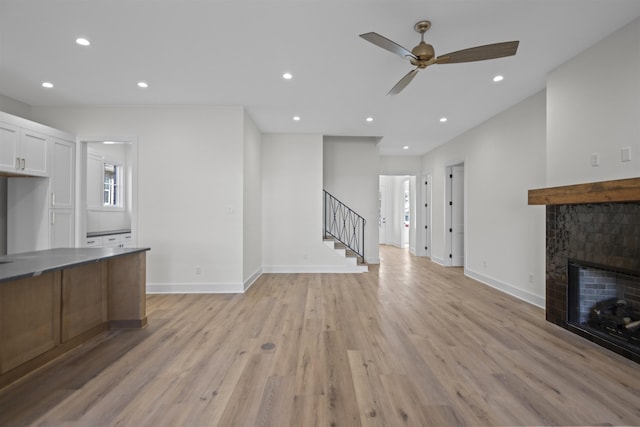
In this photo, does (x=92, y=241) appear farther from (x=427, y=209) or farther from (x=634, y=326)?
(x=427, y=209)

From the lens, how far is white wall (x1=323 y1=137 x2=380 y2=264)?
263 inches

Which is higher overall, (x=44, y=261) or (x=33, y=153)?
(x=33, y=153)

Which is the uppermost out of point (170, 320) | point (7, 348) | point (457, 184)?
point (457, 184)

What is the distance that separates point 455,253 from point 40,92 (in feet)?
26.2

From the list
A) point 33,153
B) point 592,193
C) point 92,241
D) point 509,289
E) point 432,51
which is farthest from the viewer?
point 92,241

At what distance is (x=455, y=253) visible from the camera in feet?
21.5

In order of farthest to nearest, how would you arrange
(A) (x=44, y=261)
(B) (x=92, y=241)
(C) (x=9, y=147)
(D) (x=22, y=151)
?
1. (B) (x=92, y=241)
2. (D) (x=22, y=151)
3. (C) (x=9, y=147)
4. (A) (x=44, y=261)

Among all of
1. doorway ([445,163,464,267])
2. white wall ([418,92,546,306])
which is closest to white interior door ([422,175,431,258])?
doorway ([445,163,464,267])

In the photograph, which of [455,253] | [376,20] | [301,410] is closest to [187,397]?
[301,410]

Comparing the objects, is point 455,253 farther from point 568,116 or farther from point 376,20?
point 376,20

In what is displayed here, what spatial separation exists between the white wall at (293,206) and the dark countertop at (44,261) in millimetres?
3046

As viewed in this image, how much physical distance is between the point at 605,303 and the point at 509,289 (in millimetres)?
1526

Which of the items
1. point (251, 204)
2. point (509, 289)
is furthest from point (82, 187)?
point (509, 289)

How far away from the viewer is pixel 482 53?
2275 mm
